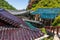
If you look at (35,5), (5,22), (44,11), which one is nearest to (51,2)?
(35,5)

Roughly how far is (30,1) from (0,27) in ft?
121

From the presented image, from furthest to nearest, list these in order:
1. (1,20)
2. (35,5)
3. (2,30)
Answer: (35,5) → (1,20) → (2,30)

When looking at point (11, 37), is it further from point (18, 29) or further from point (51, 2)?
point (51, 2)

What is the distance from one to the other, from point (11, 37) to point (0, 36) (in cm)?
22

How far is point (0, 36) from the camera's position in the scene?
452cm

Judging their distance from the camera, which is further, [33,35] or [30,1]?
[30,1]

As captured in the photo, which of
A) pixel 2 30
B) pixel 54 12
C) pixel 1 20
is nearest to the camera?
pixel 2 30

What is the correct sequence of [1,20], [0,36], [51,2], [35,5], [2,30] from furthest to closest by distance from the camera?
[35,5] < [51,2] < [1,20] < [2,30] < [0,36]

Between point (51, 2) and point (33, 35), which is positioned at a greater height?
point (33, 35)

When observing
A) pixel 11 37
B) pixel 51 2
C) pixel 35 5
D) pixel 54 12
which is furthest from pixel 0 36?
pixel 35 5

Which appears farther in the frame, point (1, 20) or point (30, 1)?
point (30, 1)

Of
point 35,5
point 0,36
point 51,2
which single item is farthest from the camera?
A: point 35,5

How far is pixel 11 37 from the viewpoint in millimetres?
4586

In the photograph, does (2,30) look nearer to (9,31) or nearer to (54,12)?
(9,31)
